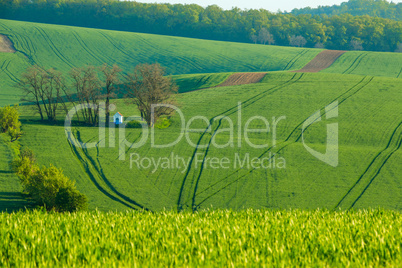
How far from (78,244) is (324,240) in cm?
470

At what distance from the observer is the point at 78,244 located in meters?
7.36

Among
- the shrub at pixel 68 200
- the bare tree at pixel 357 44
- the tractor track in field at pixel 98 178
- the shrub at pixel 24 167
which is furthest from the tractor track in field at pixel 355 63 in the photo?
the shrub at pixel 68 200

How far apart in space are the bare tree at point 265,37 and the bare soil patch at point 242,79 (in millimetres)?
51531

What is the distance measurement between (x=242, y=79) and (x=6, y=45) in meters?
52.2

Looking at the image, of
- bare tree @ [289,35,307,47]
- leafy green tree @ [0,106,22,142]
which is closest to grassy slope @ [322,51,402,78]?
bare tree @ [289,35,307,47]

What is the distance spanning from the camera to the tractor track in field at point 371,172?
31031mm

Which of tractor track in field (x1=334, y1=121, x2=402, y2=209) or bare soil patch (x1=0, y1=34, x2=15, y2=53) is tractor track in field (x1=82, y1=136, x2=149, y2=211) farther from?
bare soil patch (x1=0, y1=34, x2=15, y2=53)

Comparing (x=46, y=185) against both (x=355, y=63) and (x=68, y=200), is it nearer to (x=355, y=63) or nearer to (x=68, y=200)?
(x=68, y=200)

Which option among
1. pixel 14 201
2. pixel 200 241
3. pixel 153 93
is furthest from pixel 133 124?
pixel 200 241

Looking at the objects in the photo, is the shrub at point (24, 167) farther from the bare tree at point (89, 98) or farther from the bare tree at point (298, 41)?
the bare tree at point (298, 41)

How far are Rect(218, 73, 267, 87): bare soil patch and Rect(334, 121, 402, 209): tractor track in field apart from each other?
86.3 ft

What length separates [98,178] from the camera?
34.6 meters

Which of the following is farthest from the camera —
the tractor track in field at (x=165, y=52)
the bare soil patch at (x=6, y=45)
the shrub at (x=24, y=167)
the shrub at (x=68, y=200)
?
the tractor track in field at (x=165, y=52)

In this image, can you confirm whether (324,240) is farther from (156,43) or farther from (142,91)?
(156,43)
